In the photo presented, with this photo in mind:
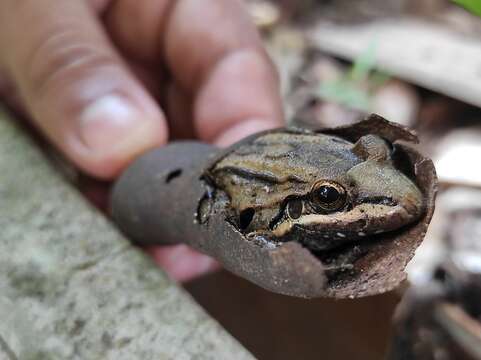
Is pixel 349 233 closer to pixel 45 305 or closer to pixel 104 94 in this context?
pixel 45 305

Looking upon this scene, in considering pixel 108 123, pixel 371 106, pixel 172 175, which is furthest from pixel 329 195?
pixel 371 106

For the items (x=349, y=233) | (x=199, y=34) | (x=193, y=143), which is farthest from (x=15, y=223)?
(x=199, y=34)

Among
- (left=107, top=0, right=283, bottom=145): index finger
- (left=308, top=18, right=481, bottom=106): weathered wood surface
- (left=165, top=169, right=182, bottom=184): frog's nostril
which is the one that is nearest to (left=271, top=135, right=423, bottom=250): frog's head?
(left=165, top=169, right=182, bottom=184): frog's nostril

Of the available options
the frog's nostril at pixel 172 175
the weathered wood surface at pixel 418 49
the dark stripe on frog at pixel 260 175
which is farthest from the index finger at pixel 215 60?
the weathered wood surface at pixel 418 49

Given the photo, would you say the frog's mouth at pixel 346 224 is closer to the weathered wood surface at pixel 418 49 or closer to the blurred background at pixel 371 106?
the blurred background at pixel 371 106

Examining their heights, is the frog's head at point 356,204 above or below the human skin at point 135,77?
above

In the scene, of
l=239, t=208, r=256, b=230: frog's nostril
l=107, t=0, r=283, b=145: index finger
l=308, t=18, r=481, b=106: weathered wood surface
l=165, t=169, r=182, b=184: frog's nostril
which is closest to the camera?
l=239, t=208, r=256, b=230: frog's nostril

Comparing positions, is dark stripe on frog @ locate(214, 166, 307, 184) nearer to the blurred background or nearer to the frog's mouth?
the frog's mouth
